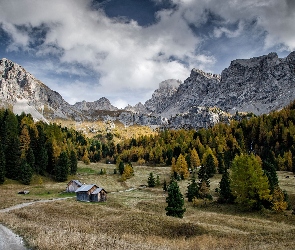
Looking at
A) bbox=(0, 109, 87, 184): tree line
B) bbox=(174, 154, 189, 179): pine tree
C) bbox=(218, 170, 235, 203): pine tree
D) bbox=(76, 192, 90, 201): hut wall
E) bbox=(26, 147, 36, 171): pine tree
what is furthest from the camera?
bbox=(174, 154, 189, 179): pine tree

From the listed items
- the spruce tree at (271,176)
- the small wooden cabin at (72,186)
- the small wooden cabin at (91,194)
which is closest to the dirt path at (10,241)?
the small wooden cabin at (91,194)

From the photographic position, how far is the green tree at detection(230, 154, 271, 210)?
169 feet

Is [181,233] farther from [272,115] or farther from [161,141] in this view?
[272,115]

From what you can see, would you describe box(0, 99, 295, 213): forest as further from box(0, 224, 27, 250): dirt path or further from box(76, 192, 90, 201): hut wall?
box(0, 224, 27, 250): dirt path

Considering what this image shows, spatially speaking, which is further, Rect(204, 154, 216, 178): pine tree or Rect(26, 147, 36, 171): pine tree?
Rect(204, 154, 216, 178): pine tree

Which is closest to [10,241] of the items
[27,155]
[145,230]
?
[145,230]

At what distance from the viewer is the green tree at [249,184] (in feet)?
169

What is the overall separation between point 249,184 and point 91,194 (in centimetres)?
3913

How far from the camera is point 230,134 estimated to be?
16212cm

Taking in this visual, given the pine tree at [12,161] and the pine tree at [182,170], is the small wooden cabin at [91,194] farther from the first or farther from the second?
the pine tree at [182,170]

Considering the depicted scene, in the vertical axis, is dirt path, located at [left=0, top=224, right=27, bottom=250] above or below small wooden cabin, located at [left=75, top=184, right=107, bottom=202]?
above

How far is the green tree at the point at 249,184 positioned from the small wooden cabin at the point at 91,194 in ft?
106

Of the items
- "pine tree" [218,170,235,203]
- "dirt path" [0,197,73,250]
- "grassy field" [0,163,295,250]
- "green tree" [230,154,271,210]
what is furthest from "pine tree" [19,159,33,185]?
"green tree" [230,154,271,210]

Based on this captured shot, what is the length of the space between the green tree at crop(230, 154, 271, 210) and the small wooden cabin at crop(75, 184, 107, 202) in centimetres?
3246
